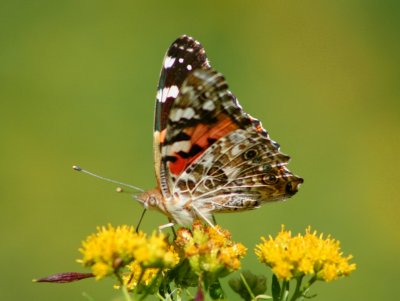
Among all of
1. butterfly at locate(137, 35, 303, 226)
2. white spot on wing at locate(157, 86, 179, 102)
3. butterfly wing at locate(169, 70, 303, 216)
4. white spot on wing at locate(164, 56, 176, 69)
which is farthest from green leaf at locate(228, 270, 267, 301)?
white spot on wing at locate(164, 56, 176, 69)

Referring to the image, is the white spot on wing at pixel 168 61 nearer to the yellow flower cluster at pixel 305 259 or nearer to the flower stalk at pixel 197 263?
the flower stalk at pixel 197 263

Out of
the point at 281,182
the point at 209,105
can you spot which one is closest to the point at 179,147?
the point at 209,105

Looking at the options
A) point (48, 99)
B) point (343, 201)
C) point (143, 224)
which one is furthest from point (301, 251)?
point (48, 99)

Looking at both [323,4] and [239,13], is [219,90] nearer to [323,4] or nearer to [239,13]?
[239,13]

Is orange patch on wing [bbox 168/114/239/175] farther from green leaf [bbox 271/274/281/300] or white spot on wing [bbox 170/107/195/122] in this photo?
green leaf [bbox 271/274/281/300]

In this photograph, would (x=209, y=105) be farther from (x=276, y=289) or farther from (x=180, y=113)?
(x=276, y=289)
